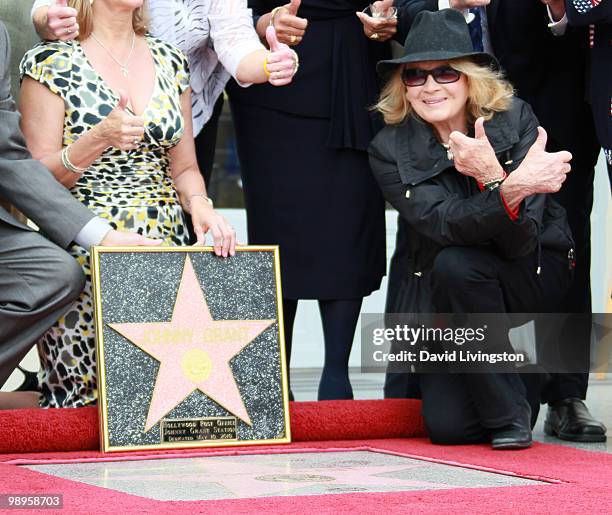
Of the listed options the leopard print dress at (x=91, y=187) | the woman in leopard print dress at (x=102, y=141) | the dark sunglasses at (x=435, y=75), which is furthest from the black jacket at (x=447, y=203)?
the leopard print dress at (x=91, y=187)

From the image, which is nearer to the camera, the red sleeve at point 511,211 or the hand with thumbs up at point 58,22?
the red sleeve at point 511,211

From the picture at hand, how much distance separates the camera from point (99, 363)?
10.5 feet

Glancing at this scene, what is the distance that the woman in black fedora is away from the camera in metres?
3.24

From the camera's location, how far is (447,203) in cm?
335

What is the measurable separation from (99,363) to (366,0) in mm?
1422

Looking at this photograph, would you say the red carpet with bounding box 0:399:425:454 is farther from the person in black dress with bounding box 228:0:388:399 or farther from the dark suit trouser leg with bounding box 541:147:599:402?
the dark suit trouser leg with bounding box 541:147:599:402

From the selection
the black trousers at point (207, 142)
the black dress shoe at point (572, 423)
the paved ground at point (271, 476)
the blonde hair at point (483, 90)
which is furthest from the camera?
the black trousers at point (207, 142)

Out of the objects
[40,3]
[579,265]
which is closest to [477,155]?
[579,265]

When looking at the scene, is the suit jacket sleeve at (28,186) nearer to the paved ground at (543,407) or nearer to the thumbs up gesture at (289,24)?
the thumbs up gesture at (289,24)

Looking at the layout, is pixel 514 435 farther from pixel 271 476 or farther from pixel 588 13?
pixel 588 13

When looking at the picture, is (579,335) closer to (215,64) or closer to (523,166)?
(523,166)

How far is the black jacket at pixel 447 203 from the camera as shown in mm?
3270

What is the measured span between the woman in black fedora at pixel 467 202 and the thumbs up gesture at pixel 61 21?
870 mm

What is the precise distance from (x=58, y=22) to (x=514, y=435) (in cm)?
161
